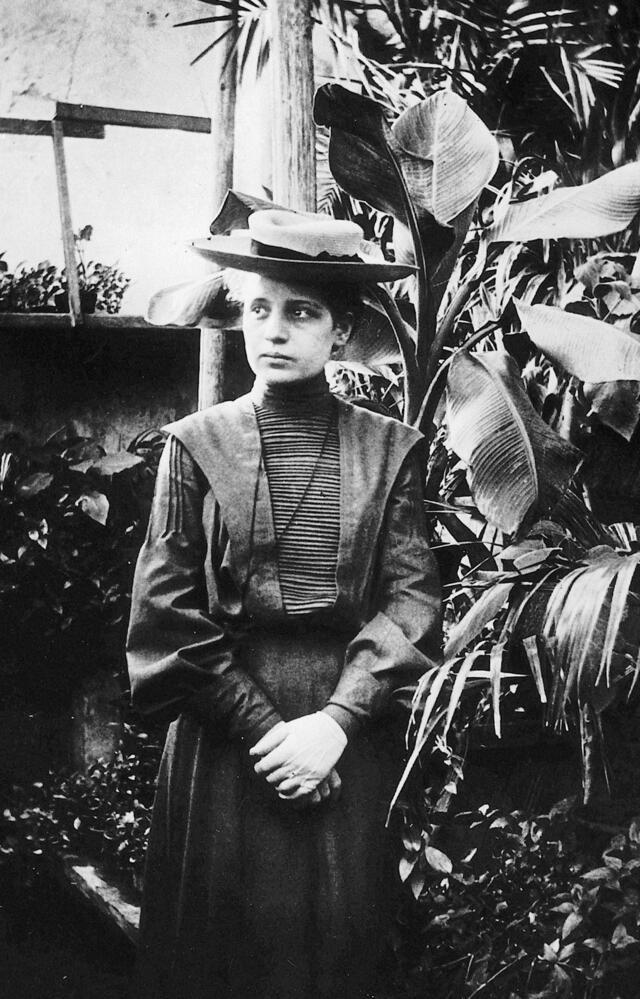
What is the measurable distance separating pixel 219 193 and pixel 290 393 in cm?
116

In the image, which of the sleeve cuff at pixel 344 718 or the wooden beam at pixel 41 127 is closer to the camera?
the sleeve cuff at pixel 344 718

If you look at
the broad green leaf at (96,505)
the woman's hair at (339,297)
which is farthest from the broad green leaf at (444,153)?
the broad green leaf at (96,505)

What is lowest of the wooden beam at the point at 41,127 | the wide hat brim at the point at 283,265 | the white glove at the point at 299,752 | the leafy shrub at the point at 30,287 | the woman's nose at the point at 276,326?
the white glove at the point at 299,752

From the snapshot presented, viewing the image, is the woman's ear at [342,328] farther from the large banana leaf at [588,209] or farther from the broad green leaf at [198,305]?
the large banana leaf at [588,209]

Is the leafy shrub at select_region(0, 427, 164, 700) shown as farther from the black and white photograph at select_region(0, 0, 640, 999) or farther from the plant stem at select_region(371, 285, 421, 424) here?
the plant stem at select_region(371, 285, 421, 424)

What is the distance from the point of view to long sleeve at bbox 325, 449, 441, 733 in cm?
180

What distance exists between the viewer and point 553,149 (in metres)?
2.83

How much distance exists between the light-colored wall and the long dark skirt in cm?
122

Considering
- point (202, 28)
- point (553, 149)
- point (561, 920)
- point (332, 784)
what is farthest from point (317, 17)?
point (561, 920)

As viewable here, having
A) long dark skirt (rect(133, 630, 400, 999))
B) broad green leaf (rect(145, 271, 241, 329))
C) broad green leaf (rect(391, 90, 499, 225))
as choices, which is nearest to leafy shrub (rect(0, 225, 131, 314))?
broad green leaf (rect(145, 271, 241, 329))

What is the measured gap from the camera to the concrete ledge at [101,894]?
8.62 ft

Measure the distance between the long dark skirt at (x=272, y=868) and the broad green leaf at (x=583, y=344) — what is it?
27.2 inches

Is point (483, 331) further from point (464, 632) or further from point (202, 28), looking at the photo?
point (202, 28)

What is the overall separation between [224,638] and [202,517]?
20cm
